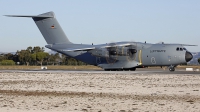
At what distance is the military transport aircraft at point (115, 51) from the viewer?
50.1 m

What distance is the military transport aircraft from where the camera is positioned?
164 ft

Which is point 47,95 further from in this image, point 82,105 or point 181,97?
point 181,97

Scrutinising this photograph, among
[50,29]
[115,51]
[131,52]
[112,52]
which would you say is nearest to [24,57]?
[50,29]

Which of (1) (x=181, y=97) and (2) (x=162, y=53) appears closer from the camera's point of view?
(1) (x=181, y=97)

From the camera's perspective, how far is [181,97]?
739 inches

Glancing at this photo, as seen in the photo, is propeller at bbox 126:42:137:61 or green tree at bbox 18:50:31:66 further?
green tree at bbox 18:50:31:66

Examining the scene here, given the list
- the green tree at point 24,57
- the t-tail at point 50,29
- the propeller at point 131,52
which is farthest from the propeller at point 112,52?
the green tree at point 24,57

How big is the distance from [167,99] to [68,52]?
124 ft

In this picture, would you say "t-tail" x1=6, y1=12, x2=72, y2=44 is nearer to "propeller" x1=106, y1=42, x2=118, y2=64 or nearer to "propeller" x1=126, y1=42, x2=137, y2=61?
"propeller" x1=106, y1=42, x2=118, y2=64

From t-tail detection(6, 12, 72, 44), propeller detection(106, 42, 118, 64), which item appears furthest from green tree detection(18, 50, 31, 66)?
propeller detection(106, 42, 118, 64)

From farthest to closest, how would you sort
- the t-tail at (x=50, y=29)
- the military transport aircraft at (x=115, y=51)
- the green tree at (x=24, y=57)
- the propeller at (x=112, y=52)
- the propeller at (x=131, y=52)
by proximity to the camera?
the green tree at (x=24, y=57) < the t-tail at (x=50, y=29) < the propeller at (x=112, y=52) < the propeller at (x=131, y=52) < the military transport aircraft at (x=115, y=51)

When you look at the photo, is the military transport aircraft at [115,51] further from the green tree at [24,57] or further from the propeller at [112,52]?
the green tree at [24,57]

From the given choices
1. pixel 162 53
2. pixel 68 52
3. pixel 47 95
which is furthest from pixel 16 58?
pixel 47 95

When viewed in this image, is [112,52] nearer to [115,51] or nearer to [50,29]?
[115,51]
